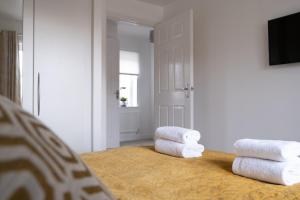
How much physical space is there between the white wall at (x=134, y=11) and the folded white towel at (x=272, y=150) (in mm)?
3117

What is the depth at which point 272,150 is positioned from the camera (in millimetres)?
1022

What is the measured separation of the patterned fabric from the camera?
20 centimetres

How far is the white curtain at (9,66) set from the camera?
228 centimetres

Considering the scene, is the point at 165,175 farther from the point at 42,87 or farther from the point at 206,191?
the point at 42,87

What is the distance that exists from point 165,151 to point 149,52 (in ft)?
17.2

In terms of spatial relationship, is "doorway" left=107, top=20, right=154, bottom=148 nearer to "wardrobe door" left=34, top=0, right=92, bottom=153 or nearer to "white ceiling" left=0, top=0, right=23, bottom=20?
"wardrobe door" left=34, top=0, right=92, bottom=153

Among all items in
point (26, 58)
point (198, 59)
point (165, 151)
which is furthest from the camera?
point (198, 59)

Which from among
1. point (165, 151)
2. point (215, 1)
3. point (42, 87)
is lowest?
point (165, 151)

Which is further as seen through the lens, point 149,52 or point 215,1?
point 149,52

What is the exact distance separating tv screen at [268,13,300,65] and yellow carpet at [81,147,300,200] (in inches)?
64.3

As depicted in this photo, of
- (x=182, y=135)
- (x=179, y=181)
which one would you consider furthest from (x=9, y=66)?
(x=179, y=181)

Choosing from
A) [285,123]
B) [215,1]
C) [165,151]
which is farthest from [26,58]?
[285,123]

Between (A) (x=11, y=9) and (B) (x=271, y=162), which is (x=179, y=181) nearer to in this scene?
(B) (x=271, y=162)

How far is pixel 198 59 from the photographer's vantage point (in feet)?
11.9
